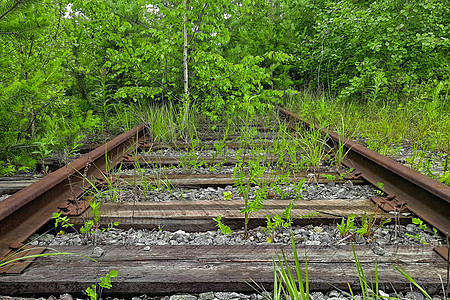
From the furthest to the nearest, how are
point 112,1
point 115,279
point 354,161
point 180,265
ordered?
point 112,1
point 354,161
point 180,265
point 115,279

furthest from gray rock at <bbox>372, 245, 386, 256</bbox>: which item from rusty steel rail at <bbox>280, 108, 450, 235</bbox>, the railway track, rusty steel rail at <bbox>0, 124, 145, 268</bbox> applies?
rusty steel rail at <bbox>0, 124, 145, 268</bbox>

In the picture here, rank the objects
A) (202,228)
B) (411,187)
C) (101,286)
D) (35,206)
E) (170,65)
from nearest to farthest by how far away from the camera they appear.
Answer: (101,286) < (202,228) < (35,206) < (411,187) < (170,65)

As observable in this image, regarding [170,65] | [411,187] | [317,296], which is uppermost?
[170,65]

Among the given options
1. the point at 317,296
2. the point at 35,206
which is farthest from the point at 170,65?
the point at 317,296

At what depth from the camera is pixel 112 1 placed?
7.02m

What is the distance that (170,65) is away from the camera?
5586 mm

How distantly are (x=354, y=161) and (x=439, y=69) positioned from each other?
4.51 m

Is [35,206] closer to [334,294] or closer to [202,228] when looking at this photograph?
[202,228]

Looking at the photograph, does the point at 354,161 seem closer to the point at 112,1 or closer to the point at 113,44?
the point at 113,44

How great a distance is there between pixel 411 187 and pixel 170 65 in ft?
14.1

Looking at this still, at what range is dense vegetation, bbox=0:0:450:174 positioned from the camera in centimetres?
312

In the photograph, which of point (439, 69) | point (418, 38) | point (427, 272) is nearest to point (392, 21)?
point (418, 38)

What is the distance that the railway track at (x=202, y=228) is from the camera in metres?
1.37

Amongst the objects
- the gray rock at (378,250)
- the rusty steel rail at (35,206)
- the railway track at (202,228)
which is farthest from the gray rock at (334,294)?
the rusty steel rail at (35,206)
